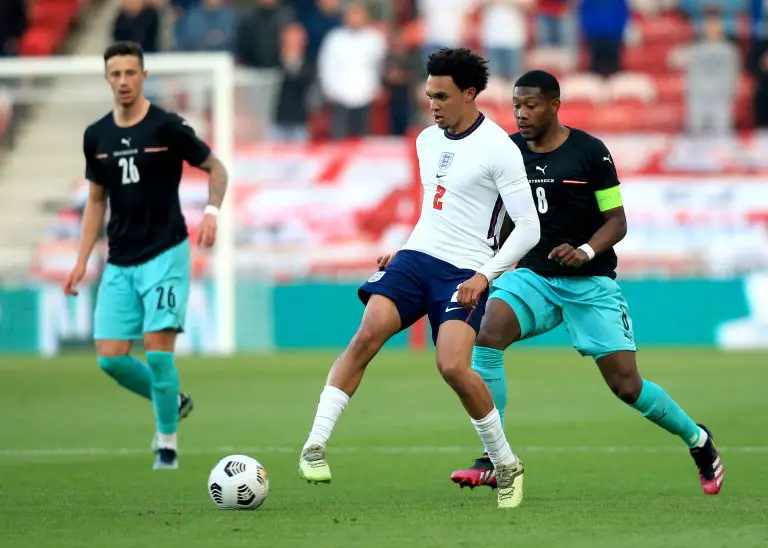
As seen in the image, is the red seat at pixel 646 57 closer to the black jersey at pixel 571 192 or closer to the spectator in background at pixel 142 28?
the spectator in background at pixel 142 28

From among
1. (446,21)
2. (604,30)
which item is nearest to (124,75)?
(604,30)

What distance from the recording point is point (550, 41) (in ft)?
75.8

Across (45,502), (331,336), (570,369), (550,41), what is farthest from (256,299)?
(45,502)

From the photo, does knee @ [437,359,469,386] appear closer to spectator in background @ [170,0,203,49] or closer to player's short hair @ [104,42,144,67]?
player's short hair @ [104,42,144,67]

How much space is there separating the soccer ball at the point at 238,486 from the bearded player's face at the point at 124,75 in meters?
2.93

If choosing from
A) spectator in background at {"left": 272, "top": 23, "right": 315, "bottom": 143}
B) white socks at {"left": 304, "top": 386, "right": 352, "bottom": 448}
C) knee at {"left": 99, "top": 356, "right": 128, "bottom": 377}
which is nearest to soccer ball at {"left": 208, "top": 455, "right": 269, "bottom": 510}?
white socks at {"left": 304, "top": 386, "right": 352, "bottom": 448}

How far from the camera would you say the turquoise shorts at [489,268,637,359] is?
7.81 m

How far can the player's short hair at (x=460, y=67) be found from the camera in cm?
688

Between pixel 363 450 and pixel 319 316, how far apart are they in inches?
383

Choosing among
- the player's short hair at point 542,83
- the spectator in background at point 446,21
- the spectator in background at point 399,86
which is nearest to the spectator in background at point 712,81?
the spectator in background at point 446,21

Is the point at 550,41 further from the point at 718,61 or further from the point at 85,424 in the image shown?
the point at 85,424

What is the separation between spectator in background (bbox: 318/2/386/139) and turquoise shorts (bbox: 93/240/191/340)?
13.5 metres

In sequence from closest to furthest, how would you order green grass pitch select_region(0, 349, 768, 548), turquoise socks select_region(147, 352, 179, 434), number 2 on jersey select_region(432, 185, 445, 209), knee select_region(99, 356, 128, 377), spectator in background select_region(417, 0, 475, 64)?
green grass pitch select_region(0, 349, 768, 548)
number 2 on jersey select_region(432, 185, 445, 209)
turquoise socks select_region(147, 352, 179, 434)
knee select_region(99, 356, 128, 377)
spectator in background select_region(417, 0, 475, 64)

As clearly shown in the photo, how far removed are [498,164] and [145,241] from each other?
2.91 meters
